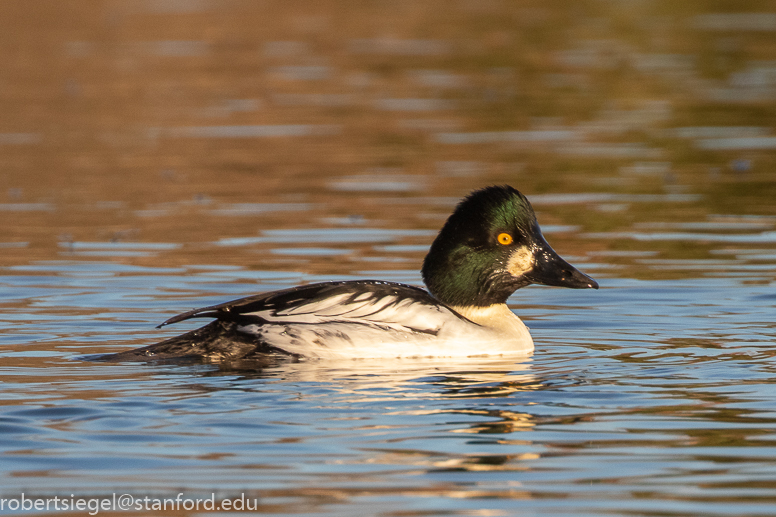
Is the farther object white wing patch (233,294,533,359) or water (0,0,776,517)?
white wing patch (233,294,533,359)

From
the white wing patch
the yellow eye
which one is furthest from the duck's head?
the white wing patch

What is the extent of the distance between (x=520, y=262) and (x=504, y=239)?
Answer: 20cm

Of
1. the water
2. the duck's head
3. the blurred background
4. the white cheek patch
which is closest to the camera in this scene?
the water

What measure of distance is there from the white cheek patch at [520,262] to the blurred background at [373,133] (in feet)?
8.81

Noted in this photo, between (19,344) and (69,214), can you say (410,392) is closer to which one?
(19,344)

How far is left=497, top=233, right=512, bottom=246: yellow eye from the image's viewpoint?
9.09 meters

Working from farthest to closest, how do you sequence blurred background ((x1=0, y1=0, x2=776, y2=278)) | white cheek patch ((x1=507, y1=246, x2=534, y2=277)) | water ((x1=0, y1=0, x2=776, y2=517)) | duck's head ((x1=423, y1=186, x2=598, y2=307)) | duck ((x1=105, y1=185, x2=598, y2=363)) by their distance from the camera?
blurred background ((x1=0, y1=0, x2=776, y2=278))
white cheek patch ((x1=507, y1=246, x2=534, y2=277))
duck's head ((x1=423, y1=186, x2=598, y2=307))
duck ((x1=105, y1=185, x2=598, y2=363))
water ((x1=0, y1=0, x2=776, y2=517))

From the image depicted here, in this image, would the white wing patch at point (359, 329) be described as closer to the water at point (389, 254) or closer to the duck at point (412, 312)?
the duck at point (412, 312)

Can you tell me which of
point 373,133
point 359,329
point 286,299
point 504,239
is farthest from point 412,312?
point 373,133

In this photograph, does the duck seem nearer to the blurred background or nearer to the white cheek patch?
the white cheek patch

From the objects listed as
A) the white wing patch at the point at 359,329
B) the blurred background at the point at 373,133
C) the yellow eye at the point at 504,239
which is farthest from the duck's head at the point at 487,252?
the blurred background at the point at 373,133

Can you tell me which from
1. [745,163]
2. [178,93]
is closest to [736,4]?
[178,93]

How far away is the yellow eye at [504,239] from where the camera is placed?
909 cm

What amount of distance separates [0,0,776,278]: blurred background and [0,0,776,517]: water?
81 mm
